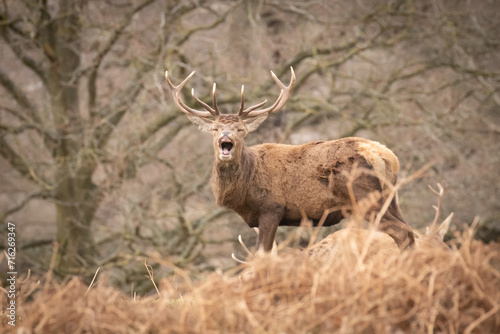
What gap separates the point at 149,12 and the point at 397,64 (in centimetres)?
631

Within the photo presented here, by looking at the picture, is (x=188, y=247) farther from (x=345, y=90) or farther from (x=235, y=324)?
(x=235, y=324)

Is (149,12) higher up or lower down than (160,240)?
higher up

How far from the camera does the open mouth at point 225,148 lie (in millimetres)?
5988

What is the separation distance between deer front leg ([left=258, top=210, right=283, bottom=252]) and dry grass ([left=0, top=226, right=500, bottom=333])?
7.32 feet

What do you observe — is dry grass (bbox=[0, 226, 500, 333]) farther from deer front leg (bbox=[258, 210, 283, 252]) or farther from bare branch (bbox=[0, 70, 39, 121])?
bare branch (bbox=[0, 70, 39, 121])

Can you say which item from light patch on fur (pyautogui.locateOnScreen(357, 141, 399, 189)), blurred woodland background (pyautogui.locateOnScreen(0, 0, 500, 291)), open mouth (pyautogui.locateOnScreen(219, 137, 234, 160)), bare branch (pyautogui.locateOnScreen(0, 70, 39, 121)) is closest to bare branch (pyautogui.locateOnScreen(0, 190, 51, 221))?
blurred woodland background (pyautogui.locateOnScreen(0, 0, 500, 291))

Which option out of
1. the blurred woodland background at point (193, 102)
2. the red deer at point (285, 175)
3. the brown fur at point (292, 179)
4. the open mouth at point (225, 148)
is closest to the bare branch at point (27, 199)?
the blurred woodland background at point (193, 102)

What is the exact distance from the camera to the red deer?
5785 mm

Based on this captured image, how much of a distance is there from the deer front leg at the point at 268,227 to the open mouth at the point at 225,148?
29.4 inches

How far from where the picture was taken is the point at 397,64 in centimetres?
1349

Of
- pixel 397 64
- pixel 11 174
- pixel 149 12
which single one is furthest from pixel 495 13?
pixel 11 174

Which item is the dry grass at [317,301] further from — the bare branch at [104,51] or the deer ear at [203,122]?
the bare branch at [104,51]

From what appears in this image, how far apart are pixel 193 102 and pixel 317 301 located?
8.46 meters

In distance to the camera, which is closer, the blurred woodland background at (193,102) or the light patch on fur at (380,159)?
the light patch on fur at (380,159)
